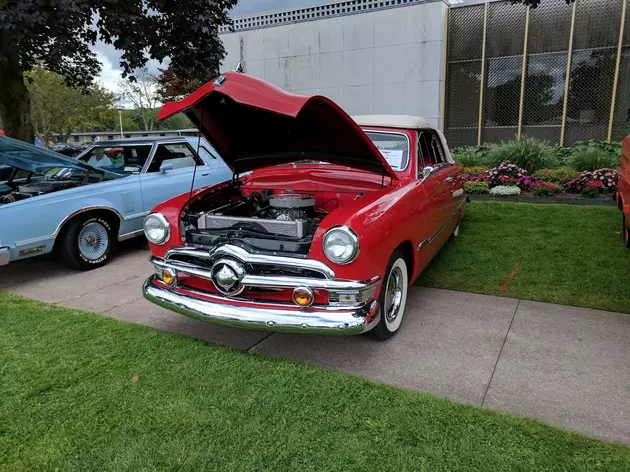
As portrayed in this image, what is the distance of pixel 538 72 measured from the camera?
11484 millimetres

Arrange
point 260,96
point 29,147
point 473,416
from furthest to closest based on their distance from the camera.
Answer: point 29,147, point 260,96, point 473,416

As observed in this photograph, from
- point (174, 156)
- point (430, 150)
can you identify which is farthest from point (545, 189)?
point (174, 156)

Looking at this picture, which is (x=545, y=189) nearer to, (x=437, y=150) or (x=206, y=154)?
(x=437, y=150)

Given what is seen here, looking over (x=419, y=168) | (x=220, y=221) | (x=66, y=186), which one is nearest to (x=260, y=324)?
(x=220, y=221)

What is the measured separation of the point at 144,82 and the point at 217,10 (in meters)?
35.5

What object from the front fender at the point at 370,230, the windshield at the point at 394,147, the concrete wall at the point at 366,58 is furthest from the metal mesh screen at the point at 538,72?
the front fender at the point at 370,230

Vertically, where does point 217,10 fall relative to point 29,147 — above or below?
above

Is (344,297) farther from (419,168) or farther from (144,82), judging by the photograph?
(144,82)

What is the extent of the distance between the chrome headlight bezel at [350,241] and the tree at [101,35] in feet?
15.9

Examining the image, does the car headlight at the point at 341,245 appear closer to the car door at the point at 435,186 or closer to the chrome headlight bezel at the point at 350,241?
the chrome headlight bezel at the point at 350,241

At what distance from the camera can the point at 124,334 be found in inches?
143

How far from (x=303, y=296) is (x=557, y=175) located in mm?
6984

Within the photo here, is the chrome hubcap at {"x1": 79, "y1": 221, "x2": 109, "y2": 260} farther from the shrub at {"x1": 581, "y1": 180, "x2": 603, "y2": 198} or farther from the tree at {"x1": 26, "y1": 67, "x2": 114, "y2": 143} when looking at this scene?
the tree at {"x1": 26, "y1": 67, "x2": 114, "y2": 143}

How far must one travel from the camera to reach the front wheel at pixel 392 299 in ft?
10.8
